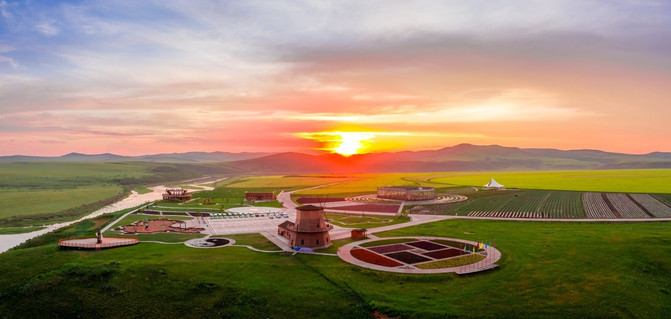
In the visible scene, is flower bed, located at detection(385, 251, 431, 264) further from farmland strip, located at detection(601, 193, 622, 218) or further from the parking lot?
farmland strip, located at detection(601, 193, 622, 218)

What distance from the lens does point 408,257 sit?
56.5 meters

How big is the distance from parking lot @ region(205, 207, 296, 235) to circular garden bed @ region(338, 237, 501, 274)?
23741 mm

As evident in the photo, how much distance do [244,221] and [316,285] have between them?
160 ft

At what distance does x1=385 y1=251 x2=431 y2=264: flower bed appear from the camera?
5446 cm

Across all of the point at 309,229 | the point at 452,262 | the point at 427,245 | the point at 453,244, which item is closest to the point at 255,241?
the point at 309,229

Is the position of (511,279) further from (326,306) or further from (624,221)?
(624,221)

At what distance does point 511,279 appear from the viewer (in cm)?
4697

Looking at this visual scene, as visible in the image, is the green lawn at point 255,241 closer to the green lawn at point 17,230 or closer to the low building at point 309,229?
the low building at point 309,229

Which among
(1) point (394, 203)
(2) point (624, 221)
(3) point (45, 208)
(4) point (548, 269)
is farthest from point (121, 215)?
(2) point (624, 221)

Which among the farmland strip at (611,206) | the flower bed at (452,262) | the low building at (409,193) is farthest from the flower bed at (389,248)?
the low building at (409,193)

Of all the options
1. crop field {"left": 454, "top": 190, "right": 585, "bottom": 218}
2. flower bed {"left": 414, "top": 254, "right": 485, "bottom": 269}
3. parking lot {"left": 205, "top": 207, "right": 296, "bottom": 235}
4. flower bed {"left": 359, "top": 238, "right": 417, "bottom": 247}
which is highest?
crop field {"left": 454, "top": 190, "right": 585, "bottom": 218}

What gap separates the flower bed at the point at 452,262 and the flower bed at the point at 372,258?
342 centimetres

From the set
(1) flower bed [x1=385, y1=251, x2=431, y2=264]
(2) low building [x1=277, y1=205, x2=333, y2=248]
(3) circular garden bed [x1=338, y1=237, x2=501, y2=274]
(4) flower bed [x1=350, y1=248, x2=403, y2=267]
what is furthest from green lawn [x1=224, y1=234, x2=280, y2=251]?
(1) flower bed [x1=385, y1=251, x2=431, y2=264]

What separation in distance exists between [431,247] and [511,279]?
16494mm
